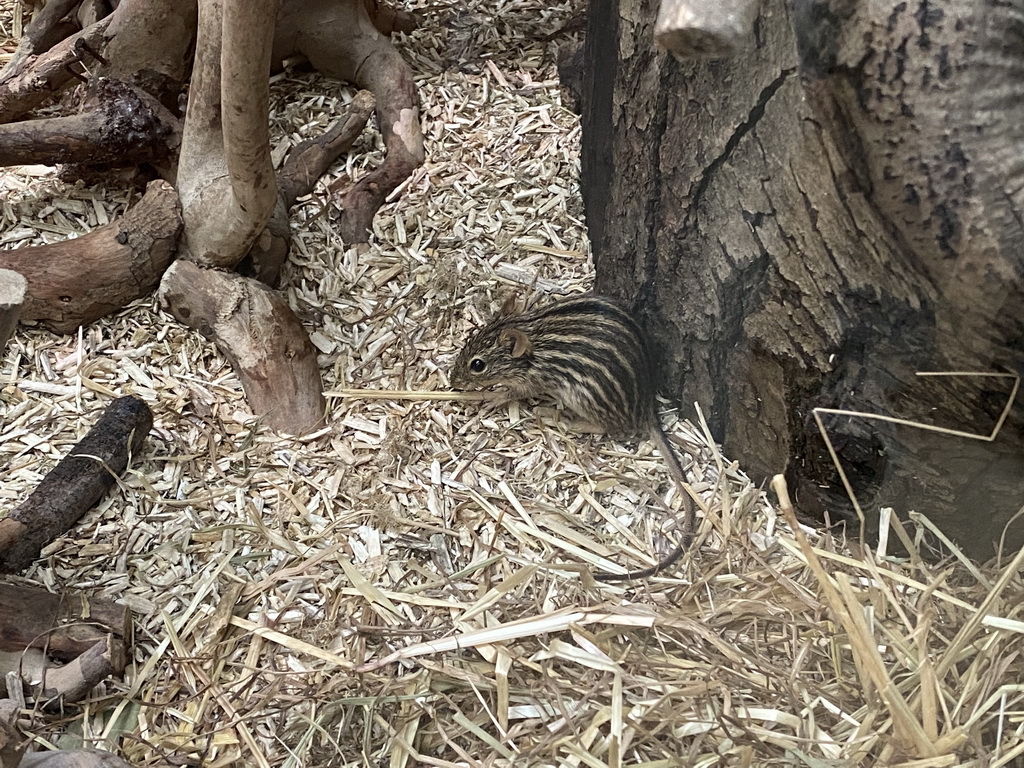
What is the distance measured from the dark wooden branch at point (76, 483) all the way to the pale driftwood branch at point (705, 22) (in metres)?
2.02

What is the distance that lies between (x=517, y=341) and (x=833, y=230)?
109 cm

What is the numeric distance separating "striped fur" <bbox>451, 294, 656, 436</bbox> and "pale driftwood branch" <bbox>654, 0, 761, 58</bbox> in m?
1.53

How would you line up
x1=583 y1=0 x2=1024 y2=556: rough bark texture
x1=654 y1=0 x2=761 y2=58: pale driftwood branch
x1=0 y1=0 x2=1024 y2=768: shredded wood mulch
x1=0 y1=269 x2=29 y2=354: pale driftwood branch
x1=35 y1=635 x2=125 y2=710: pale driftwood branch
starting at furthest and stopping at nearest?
1. x1=35 y1=635 x2=125 y2=710: pale driftwood branch
2. x1=0 y1=0 x2=1024 y2=768: shredded wood mulch
3. x1=0 y1=269 x2=29 y2=354: pale driftwood branch
4. x1=583 y1=0 x2=1024 y2=556: rough bark texture
5. x1=654 y1=0 x2=761 y2=58: pale driftwood branch

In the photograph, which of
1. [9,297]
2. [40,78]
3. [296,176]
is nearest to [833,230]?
[9,297]

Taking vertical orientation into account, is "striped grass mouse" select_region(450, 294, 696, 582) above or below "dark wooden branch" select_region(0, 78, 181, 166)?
below

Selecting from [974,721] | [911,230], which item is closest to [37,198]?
[911,230]

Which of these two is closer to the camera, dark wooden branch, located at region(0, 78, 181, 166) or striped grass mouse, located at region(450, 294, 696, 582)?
striped grass mouse, located at region(450, 294, 696, 582)

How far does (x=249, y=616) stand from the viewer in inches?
87.7

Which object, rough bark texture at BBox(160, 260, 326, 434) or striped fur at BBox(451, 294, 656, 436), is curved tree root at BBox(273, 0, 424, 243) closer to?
rough bark texture at BBox(160, 260, 326, 434)

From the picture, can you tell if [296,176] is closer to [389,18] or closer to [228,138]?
[228,138]

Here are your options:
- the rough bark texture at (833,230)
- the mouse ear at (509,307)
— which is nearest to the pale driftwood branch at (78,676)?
the mouse ear at (509,307)

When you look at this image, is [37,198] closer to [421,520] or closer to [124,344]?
[124,344]

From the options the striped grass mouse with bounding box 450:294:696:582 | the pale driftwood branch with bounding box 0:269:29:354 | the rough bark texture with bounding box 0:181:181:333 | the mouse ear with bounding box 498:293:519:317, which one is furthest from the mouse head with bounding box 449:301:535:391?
the pale driftwood branch with bounding box 0:269:29:354

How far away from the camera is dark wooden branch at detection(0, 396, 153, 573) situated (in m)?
2.27
